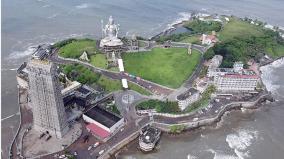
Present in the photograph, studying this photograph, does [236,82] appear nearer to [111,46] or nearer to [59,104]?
[111,46]

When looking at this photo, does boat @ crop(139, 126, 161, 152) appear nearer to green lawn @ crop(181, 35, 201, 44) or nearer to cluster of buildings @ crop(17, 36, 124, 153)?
cluster of buildings @ crop(17, 36, 124, 153)

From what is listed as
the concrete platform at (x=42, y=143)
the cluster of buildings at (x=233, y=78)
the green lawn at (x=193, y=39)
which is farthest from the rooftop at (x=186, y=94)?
the green lawn at (x=193, y=39)

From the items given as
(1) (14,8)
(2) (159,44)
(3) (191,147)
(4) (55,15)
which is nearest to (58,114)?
(3) (191,147)

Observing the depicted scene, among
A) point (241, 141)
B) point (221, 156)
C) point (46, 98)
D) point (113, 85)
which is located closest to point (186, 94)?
point (241, 141)

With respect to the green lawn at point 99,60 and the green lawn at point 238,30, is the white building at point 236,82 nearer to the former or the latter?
the green lawn at point 238,30

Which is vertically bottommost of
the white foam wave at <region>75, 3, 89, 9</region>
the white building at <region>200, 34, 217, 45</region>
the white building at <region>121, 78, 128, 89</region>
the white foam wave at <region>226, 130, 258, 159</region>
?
the white foam wave at <region>226, 130, 258, 159</region>

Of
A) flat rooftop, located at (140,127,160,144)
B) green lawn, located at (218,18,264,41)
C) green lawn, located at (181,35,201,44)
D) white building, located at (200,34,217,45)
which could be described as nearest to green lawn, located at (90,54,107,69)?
flat rooftop, located at (140,127,160,144)
